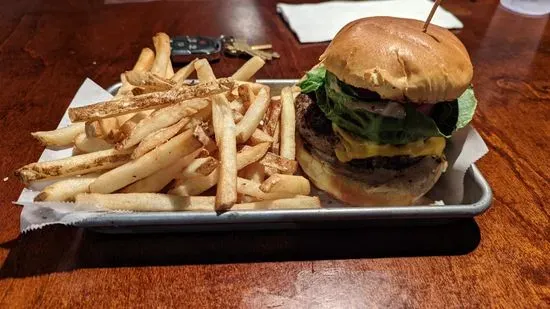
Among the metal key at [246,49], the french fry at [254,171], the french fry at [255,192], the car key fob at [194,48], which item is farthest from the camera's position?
the metal key at [246,49]

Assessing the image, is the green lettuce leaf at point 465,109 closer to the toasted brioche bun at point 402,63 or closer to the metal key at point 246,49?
the toasted brioche bun at point 402,63

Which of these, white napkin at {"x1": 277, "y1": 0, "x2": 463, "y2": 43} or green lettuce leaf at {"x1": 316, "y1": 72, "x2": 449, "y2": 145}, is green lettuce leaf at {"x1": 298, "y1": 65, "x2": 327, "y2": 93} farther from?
white napkin at {"x1": 277, "y1": 0, "x2": 463, "y2": 43}

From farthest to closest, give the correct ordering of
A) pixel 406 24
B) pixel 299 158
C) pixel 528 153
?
pixel 528 153 < pixel 299 158 < pixel 406 24

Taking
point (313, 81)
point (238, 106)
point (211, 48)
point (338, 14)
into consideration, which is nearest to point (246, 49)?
point (211, 48)

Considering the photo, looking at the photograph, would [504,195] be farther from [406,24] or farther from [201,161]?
[201,161]

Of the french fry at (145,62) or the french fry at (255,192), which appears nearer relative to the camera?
the french fry at (255,192)

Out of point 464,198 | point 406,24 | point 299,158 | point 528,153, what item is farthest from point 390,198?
point 528,153

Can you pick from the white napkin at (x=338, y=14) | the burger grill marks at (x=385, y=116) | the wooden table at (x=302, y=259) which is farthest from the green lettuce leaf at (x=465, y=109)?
the white napkin at (x=338, y=14)
